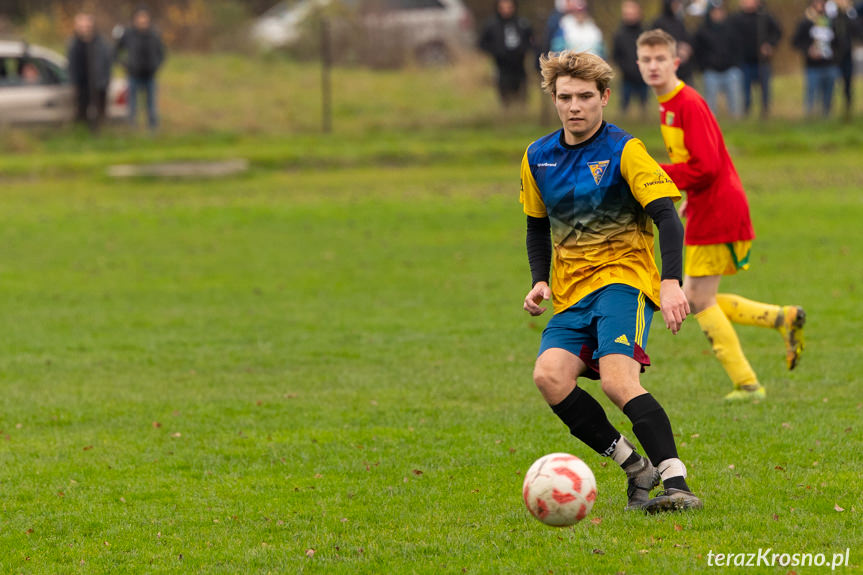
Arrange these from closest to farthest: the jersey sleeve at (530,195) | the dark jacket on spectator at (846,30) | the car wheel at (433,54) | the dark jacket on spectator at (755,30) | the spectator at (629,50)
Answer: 1. the jersey sleeve at (530,195)
2. the spectator at (629,50)
3. the dark jacket on spectator at (755,30)
4. the dark jacket on spectator at (846,30)
5. the car wheel at (433,54)

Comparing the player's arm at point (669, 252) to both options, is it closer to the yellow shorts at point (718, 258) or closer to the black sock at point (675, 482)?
the black sock at point (675, 482)

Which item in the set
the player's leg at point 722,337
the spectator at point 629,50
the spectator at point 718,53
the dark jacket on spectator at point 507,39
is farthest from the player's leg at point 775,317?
the dark jacket on spectator at point 507,39

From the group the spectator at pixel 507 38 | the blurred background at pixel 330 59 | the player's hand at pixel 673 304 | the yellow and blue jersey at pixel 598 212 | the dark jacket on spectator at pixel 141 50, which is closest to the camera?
the player's hand at pixel 673 304

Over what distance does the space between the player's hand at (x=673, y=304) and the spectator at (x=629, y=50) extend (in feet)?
55.7

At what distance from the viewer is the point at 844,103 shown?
80.3 ft

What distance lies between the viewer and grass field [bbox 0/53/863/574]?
5426 mm

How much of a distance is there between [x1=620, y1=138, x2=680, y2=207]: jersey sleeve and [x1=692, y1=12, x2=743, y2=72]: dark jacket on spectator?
17294 millimetres

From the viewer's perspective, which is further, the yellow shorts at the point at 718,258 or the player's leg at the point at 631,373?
the yellow shorts at the point at 718,258

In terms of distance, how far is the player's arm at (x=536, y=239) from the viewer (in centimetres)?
595

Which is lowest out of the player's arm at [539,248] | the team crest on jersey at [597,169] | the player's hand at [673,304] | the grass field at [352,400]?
the grass field at [352,400]

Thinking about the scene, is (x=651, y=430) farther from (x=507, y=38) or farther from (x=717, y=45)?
(x=507, y=38)

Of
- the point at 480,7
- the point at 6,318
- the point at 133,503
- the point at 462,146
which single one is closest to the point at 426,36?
the point at 480,7

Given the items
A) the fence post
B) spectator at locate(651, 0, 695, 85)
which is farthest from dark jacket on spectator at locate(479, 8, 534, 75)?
the fence post

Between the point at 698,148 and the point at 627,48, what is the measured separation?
14.8m
